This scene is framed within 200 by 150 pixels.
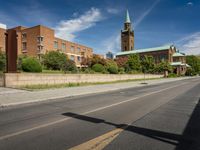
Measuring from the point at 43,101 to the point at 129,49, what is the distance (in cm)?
12215

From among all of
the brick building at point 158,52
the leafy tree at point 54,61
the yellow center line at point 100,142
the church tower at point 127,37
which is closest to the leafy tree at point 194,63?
the brick building at point 158,52

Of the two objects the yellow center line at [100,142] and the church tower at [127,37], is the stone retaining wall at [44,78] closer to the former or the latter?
the yellow center line at [100,142]

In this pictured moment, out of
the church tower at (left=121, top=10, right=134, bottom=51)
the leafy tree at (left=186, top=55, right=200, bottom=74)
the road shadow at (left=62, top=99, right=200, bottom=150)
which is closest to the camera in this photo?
the road shadow at (left=62, top=99, right=200, bottom=150)

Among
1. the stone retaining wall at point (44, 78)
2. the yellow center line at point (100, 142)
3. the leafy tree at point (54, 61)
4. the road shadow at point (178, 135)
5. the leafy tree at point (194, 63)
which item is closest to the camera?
the yellow center line at point (100, 142)

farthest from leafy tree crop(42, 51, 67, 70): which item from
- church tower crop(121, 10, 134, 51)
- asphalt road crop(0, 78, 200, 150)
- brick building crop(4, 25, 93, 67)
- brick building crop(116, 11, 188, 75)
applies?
church tower crop(121, 10, 134, 51)

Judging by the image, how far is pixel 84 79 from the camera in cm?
3044

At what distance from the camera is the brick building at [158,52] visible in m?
109

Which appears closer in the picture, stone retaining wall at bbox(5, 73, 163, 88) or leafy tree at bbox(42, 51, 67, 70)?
stone retaining wall at bbox(5, 73, 163, 88)

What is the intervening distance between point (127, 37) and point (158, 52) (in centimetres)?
2336

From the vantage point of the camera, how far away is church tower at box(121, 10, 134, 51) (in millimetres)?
128625

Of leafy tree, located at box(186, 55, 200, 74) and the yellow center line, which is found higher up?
leafy tree, located at box(186, 55, 200, 74)

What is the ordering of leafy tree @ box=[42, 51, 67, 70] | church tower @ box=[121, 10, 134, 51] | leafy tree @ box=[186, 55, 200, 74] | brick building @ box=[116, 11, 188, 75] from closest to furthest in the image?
1. leafy tree @ box=[42, 51, 67, 70]
2. brick building @ box=[116, 11, 188, 75]
3. leafy tree @ box=[186, 55, 200, 74]
4. church tower @ box=[121, 10, 134, 51]

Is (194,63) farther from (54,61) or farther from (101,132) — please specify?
(101,132)

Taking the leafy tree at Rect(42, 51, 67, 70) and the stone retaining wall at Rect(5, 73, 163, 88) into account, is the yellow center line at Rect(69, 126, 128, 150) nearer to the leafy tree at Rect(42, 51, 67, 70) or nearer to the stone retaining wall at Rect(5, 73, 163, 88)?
the stone retaining wall at Rect(5, 73, 163, 88)
